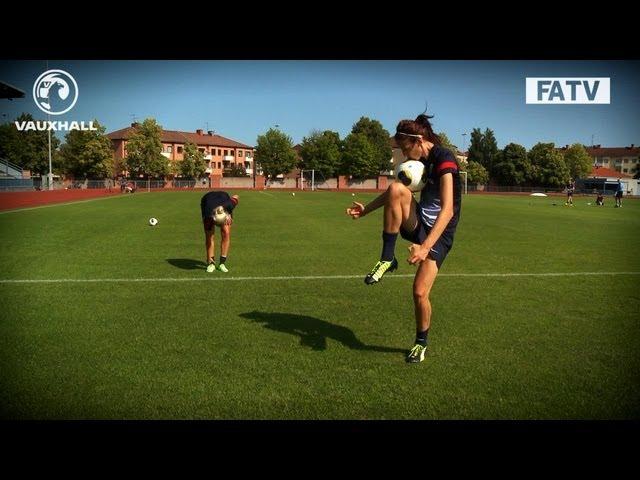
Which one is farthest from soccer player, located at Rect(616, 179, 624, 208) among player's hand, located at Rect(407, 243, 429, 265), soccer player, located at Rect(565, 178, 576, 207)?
player's hand, located at Rect(407, 243, 429, 265)

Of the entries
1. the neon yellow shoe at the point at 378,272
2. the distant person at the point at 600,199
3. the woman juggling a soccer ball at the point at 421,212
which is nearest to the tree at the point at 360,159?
the woman juggling a soccer ball at the point at 421,212

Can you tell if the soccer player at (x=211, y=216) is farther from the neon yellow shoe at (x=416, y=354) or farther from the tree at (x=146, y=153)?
the neon yellow shoe at (x=416, y=354)

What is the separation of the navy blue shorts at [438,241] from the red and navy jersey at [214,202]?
4649 millimetres

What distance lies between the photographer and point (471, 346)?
4512 mm

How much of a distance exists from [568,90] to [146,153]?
27.4 feet

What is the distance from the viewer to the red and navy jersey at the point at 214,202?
320 inches

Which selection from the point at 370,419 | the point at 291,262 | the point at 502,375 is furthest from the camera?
the point at 291,262

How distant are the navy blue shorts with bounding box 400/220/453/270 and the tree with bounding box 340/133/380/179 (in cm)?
262

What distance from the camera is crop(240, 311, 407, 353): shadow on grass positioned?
4.53 meters

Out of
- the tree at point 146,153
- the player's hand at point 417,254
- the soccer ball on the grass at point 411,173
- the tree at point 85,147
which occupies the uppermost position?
the tree at point 146,153

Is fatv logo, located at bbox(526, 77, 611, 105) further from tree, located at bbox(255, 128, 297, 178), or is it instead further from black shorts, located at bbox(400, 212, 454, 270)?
tree, located at bbox(255, 128, 297, 178)
